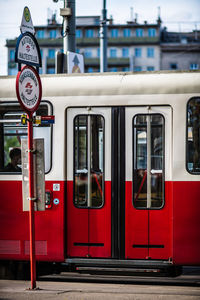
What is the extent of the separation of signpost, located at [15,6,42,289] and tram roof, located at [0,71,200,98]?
988 millimetres

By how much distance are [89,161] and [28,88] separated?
1.56m

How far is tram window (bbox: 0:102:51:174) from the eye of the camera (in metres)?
7.86

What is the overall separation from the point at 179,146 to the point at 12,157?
2.56 meters

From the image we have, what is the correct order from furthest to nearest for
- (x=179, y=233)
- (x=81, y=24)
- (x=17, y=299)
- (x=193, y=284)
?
1. (x=81, y=24)
2. (x=193, y=284)
3. (x=179, y=233)
4. (x=17, y=299)

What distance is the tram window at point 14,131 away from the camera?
25.8 feet

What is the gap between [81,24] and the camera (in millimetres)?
78625

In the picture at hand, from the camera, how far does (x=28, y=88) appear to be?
677 cm

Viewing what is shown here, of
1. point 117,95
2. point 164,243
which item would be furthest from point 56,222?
point 117,95

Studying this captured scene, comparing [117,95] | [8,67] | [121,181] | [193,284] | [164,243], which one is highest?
Result: [8,67]

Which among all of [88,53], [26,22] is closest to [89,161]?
[26,22]

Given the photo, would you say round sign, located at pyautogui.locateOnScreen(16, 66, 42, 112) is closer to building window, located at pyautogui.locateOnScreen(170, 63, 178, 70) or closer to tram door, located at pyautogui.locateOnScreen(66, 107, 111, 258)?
tram door, located at pyautogui.locateOnScreen(66, 107, 111, 258)

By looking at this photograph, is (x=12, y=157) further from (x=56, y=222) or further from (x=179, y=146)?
(x=179, y=146)

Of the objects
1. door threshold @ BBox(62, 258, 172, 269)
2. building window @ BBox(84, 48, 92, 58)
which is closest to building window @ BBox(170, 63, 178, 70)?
building window @ BBox(84, 48, 92, 58)

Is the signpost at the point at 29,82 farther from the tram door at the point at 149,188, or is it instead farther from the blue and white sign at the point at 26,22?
the tram door at the point at 149,188
